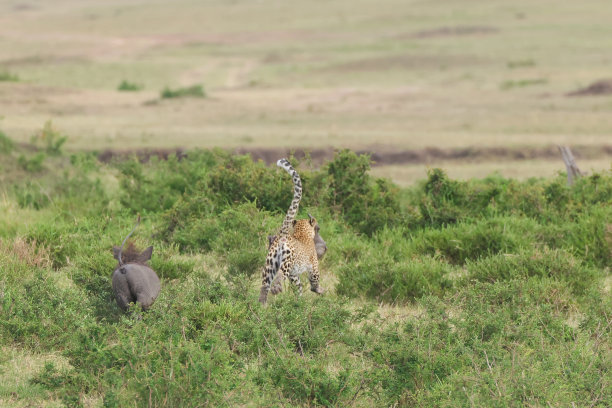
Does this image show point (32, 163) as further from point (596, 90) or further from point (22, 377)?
point (596, 90)

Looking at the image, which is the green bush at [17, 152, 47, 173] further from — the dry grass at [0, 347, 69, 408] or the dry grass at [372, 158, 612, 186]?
the dry grass at [0, 347, 69, 408]

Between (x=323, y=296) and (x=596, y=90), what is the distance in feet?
94.6

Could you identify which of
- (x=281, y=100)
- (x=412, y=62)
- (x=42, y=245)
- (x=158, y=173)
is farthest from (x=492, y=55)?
(x=42, y=245)

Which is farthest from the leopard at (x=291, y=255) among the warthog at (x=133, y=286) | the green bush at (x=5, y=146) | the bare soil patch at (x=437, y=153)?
the bare soil patch at (x=437, y=153)

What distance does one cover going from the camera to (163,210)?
12492 mm

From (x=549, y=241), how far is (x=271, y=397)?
5959 mm

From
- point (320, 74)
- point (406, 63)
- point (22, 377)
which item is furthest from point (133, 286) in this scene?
point (406, 63)

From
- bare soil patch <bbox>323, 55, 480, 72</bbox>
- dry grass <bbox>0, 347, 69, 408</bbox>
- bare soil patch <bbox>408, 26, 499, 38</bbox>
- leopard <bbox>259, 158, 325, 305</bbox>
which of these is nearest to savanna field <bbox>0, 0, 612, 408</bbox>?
dry grass <bbox>0, 347, 69, 408</bbox>

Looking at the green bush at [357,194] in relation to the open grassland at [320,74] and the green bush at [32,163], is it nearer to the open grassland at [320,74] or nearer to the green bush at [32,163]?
the open grassland at [320,74]

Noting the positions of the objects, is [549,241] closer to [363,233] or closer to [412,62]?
[363,233]

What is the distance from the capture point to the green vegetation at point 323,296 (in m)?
5.68

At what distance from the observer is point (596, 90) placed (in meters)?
34.2

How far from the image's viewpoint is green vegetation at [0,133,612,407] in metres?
5.68

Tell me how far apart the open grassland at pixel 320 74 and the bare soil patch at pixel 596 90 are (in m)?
0.84
